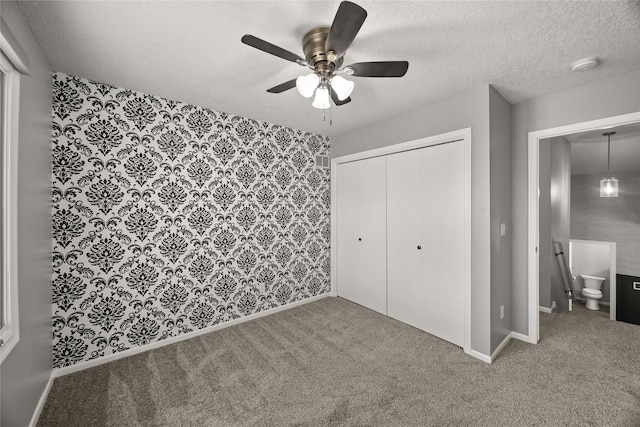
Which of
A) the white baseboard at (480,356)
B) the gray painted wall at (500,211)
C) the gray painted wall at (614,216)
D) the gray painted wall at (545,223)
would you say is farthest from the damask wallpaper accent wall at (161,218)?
the gray painted wall at (614,216)

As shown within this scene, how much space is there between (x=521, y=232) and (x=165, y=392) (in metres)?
3.39

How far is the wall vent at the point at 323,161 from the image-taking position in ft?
12.3

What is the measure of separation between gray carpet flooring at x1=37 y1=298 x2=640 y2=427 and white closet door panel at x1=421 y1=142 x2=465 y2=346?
0.79 ft

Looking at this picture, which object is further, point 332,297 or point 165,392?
point 332,297

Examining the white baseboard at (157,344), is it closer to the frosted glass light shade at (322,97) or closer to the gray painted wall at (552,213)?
the frosted glass light shade at (322,97)

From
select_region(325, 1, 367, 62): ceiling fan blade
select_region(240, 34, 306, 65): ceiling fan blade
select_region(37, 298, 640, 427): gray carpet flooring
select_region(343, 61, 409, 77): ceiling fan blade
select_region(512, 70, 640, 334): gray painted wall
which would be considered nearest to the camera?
select_region(325, 1, 367, 62): ceiling fan blade

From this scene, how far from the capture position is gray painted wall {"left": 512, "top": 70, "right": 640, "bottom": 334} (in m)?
2.08

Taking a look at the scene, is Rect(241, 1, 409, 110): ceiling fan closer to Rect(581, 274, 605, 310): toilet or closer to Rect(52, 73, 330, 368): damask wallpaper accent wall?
Rect(52, 73, 330, 368): damask wallpaper accent wall

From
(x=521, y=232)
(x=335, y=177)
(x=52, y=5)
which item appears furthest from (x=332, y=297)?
(x=52, y=5)

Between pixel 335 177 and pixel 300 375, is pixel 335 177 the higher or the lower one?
the higher one

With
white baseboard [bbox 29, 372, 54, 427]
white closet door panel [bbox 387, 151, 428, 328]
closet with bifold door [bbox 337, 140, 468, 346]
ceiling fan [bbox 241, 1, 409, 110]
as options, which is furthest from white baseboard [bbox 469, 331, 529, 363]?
white baseboard [bbox 29, 372, 54, 427]

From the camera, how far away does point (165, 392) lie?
1.91m

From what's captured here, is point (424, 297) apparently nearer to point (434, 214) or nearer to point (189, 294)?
point (434, 214)

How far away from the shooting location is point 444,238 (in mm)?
2619
